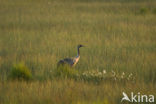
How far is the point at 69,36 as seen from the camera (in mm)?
13641

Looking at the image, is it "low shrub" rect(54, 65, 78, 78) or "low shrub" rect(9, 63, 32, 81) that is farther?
"low shrub" rect(54, 65, 78, 78)

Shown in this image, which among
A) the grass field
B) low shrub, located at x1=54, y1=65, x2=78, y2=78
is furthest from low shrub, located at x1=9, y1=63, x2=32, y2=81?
low shrub, located at x1=54, y1=65, x2=78, y2=78

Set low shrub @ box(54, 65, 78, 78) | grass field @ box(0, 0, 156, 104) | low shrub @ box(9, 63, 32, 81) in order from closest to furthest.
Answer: grass field @ box(0, 0, 156, 104) → low shrub @ box(9, 63, 32, 81) → low shrub @ box(54, 65, 78, 78)

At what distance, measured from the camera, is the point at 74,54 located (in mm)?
10242

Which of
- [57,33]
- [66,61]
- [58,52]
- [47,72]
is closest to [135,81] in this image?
[66,61]

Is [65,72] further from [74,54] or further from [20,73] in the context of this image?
[74,54]

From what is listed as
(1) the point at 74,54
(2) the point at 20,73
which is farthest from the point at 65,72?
(1) the point at 74,54

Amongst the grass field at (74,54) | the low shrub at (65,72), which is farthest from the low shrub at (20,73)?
the low shrub at (65,72)

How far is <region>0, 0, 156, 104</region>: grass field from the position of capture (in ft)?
20.0

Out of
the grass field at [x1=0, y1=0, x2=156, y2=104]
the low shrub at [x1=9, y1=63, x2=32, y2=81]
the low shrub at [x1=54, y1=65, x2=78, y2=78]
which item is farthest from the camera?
the low shrub at [x1=54, y1=65, x2=78, y2=78]

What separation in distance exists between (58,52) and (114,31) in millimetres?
5507

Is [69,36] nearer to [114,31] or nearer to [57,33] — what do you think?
[57,33]

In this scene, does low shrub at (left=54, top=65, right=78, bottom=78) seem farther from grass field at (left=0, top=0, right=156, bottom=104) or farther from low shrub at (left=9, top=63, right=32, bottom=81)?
low shrub at (left=9, top=63, right=32, bottom=81)

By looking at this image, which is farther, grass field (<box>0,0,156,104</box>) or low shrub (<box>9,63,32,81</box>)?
low shrub (<box>9,63,32,81</box>)
